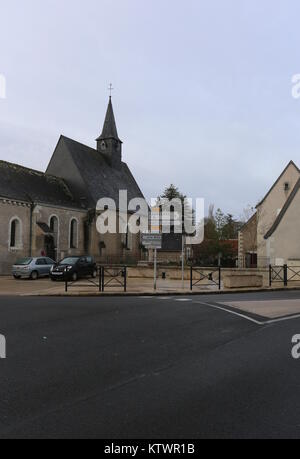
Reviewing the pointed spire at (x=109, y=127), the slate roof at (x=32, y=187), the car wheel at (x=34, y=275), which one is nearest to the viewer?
the car wheel at (x=34, y=275)

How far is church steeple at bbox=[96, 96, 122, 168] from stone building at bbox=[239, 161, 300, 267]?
1684 cm

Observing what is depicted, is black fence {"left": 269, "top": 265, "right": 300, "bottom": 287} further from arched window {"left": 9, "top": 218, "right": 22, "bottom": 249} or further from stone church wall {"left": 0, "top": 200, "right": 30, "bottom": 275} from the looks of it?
arched window {"left": 9, "top": 218, "right": 22, "bottom": 249}

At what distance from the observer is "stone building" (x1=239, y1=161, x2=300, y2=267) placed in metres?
29.2

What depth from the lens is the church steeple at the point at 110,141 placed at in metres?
47.0

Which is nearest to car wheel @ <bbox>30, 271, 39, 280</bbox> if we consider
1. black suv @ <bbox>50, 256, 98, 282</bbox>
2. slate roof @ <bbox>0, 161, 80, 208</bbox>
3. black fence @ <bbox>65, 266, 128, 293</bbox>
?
black suv @ <bbox>50, 256, 98, 282</bbox>

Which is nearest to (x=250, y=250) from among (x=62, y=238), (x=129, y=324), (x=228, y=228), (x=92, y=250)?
(x=228, y=228)

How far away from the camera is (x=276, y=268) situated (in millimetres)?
24984

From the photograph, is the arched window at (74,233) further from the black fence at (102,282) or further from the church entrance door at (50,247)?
the black fence at (102,282)

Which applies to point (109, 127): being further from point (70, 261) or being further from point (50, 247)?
point (70, 261)

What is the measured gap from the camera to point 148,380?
4965mm

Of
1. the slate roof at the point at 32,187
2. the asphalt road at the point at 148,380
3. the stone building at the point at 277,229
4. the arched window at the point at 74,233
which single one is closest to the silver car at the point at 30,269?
the slate roof at the point at 32,187

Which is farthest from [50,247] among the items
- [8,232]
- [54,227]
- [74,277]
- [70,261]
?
[74,277]

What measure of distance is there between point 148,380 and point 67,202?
32087 mm

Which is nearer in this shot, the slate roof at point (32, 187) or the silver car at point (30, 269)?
the silver car at point (30, 269)
